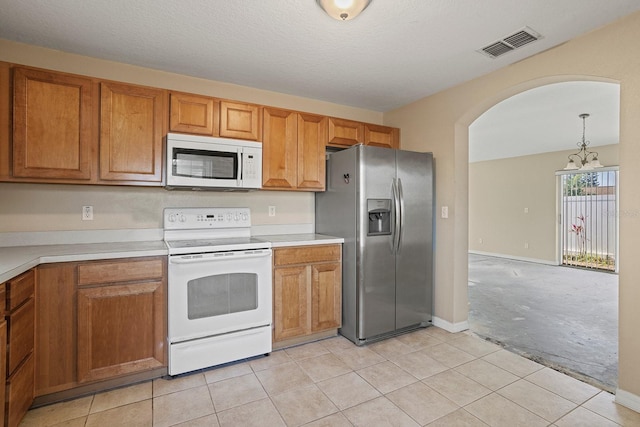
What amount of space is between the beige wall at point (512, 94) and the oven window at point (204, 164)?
2.07 meters

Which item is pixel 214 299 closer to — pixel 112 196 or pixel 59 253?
pixel 59 253

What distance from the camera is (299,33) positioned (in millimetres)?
2209

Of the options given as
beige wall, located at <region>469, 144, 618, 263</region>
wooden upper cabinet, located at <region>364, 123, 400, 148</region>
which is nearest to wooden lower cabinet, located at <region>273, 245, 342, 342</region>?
wooden upper cabinet, located at <region>364, 123, 400, 148</region>

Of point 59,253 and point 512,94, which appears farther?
point 512,94

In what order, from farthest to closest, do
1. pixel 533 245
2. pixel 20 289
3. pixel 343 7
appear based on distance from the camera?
1. pixel 533 245
2. pixel 343 7
3. pixel 20 289

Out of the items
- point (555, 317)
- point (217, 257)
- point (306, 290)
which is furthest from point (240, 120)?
point (555, 317)

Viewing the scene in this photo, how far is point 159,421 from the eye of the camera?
185 cm

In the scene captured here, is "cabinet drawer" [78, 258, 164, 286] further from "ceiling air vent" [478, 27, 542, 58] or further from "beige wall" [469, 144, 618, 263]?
"beige wall" [469, 144, 618, 263]

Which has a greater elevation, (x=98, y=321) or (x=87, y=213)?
(x=87, y=213)

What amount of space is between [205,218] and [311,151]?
1196 mm

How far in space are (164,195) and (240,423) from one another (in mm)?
1929

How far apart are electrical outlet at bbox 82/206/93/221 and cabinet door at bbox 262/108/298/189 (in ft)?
4.59

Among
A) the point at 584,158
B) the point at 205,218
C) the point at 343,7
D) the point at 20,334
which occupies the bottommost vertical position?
the point at 20,334

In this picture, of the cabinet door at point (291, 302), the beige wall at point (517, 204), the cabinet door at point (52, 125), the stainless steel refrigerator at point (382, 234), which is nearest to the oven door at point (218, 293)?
the cabinet door at point (291, 302)
